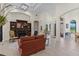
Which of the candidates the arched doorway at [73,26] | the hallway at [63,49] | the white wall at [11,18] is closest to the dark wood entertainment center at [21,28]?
the white wall at [11,18]

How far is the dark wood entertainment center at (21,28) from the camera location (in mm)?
3184

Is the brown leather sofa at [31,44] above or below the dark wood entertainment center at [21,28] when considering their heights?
below

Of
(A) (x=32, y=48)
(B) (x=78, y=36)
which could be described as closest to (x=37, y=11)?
(A) (x=32, y=48)

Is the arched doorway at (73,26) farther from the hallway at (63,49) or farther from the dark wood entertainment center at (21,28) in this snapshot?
the dark wood entertainment center at (21,28)

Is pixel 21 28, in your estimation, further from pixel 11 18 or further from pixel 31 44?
pixel 31 44

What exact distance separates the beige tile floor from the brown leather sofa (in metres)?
0.12

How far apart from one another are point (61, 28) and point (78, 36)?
1.50 ft

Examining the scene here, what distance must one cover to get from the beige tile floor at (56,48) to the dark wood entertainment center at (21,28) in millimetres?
293

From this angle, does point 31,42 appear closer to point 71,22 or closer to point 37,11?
point 37,11

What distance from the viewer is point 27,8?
3260 mm

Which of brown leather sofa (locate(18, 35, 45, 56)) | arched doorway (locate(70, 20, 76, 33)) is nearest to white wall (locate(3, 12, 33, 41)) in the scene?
brown leather sofa (locate(18, 35, 45, 56))

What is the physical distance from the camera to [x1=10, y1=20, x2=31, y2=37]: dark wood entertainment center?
10.4 feet

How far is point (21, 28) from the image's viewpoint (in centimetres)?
323

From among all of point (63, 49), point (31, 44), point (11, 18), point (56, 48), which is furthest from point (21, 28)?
point (63, 49)
